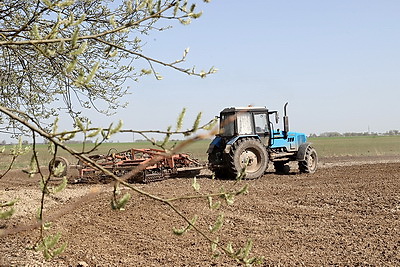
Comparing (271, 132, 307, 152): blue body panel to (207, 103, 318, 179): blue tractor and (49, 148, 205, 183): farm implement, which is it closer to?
(207, 103, 318, 179): blue tractor

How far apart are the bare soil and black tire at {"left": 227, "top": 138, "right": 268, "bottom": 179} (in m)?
2.86

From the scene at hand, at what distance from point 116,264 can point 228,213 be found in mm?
3502

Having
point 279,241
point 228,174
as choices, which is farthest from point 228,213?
point 228,174

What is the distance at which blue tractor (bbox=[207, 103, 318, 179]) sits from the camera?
1543cm

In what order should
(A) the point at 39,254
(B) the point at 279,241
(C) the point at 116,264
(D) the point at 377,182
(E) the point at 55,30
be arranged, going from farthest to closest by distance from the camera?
(D) the point at 377,182
(B) the point at 279,241
(A) the point at 39,254
(C) the point at 116,264
(E) the point at 55,30

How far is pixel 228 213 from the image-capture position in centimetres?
937

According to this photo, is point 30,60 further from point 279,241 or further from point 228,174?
point 228,174

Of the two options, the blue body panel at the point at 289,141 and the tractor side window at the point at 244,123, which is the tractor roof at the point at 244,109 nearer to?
the tractor side window at the point at 244,123

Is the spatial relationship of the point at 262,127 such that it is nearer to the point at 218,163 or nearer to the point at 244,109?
the point at 244,109

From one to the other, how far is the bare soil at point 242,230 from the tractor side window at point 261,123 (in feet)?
13.5

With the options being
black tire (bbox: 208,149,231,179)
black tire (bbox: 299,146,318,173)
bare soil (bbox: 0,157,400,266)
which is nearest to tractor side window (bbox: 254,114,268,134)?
black tire (bbox: 208,149,231,179)

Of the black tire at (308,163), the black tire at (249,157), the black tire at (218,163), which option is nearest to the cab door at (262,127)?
the black tire at (249,157)

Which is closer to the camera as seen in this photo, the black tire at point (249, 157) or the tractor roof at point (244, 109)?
the black tire at point (249, 157)

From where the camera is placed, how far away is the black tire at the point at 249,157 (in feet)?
50.2
